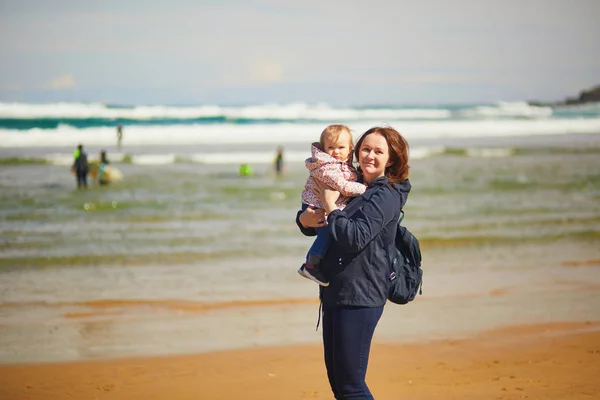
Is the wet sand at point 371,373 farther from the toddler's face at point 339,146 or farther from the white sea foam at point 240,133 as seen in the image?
the white sea foam at point 240,133

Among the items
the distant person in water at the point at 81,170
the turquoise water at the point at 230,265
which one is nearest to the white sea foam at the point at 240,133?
the distant person in water at the point at 81,170

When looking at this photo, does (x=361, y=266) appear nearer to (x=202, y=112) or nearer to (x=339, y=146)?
(x=339, y=146)

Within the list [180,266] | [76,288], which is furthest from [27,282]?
[180,266]

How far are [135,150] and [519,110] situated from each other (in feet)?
224

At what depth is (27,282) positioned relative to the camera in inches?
395

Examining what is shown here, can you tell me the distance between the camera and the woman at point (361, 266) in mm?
3729

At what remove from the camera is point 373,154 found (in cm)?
375

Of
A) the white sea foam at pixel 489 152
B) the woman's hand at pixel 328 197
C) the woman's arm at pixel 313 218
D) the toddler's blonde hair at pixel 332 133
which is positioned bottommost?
the white sea foam at pixel 489 152

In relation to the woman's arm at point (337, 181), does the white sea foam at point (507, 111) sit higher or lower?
higher

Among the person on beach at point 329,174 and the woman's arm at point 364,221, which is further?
the person on beach at point 329,174

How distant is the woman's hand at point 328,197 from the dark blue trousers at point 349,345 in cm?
48

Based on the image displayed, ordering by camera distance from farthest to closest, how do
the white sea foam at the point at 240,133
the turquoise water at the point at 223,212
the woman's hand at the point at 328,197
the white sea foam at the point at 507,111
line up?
the white sea foam at the point at 507,111 → the white sea foam at the point at 240,133 → the turquoise water at the point at 223,212 → the woman's hand at the point at 328,197

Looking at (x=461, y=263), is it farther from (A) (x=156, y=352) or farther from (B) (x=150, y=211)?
(B) (x=150, y=211)

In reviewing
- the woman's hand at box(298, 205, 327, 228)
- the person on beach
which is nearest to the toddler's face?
the person on beach
